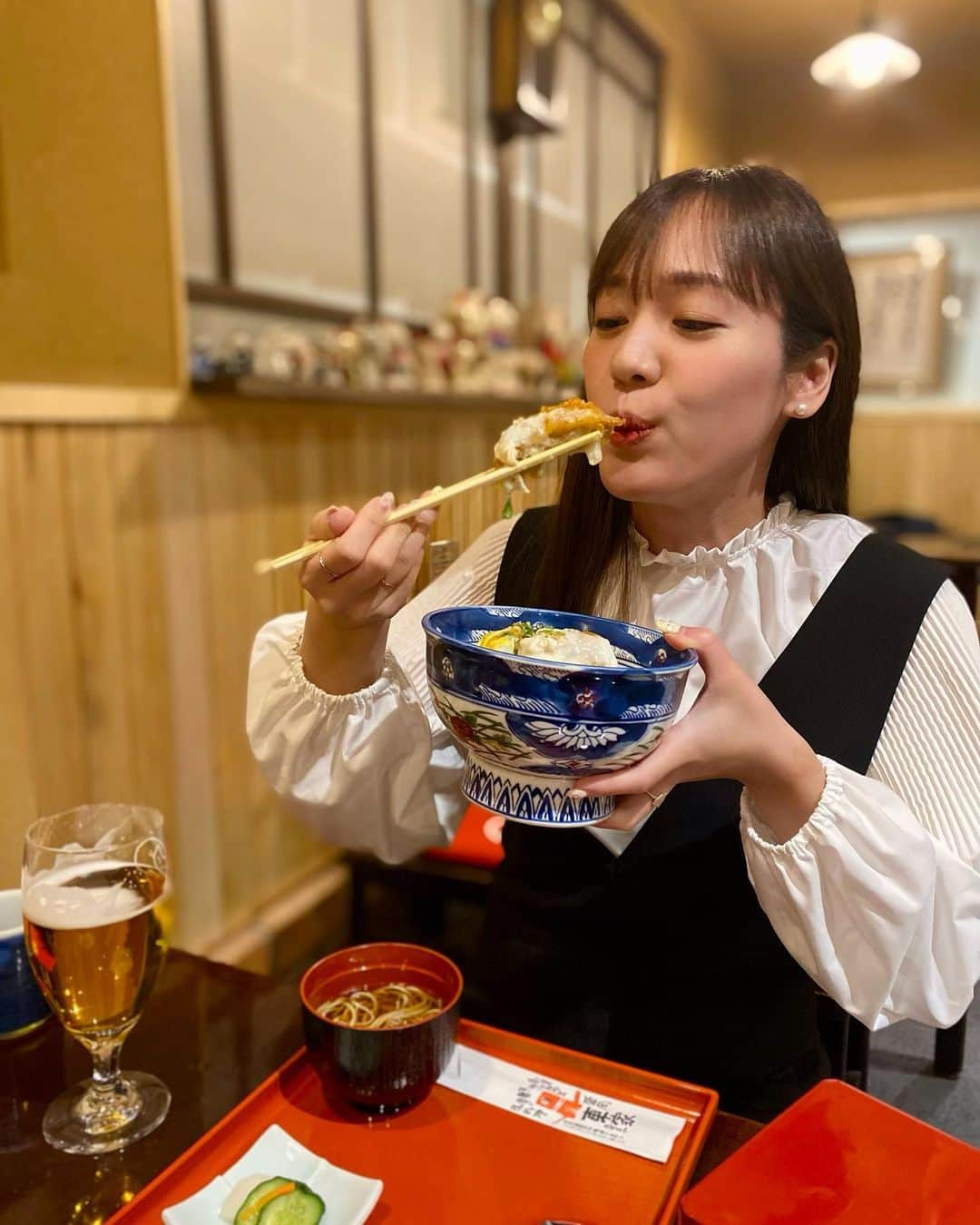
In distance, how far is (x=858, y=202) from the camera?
5.57 m

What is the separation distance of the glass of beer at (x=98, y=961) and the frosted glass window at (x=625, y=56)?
4.45m

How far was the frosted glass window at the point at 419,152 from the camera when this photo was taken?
2.93 m

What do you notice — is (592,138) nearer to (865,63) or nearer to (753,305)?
(865,63)

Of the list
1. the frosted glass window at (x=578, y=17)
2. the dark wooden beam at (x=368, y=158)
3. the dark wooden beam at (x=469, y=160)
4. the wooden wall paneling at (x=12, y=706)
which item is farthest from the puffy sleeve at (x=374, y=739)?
the frosted glass window at (x=578, y=17)

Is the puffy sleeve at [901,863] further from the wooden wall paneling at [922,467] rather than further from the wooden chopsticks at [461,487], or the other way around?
the wooden wall paneling at [922,467]

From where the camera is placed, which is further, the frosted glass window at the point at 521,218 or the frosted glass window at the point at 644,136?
the frosted glass window at the point at 644,136

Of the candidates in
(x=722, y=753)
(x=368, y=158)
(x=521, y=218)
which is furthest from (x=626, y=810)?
(x=521, y=218)

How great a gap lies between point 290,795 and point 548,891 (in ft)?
1.13

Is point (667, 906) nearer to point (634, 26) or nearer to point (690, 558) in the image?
point (690, 558)

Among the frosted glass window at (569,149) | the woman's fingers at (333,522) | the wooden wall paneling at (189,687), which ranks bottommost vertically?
the wooden wall paneling at (189,687)

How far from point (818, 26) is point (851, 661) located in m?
5.03

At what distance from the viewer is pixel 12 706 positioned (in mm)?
1828

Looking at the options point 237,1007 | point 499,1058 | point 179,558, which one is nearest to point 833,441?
point 499,1058

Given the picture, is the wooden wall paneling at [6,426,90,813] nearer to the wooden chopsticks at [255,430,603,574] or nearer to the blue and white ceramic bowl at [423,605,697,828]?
the wooden chopsticks at [255,430,603,574]
